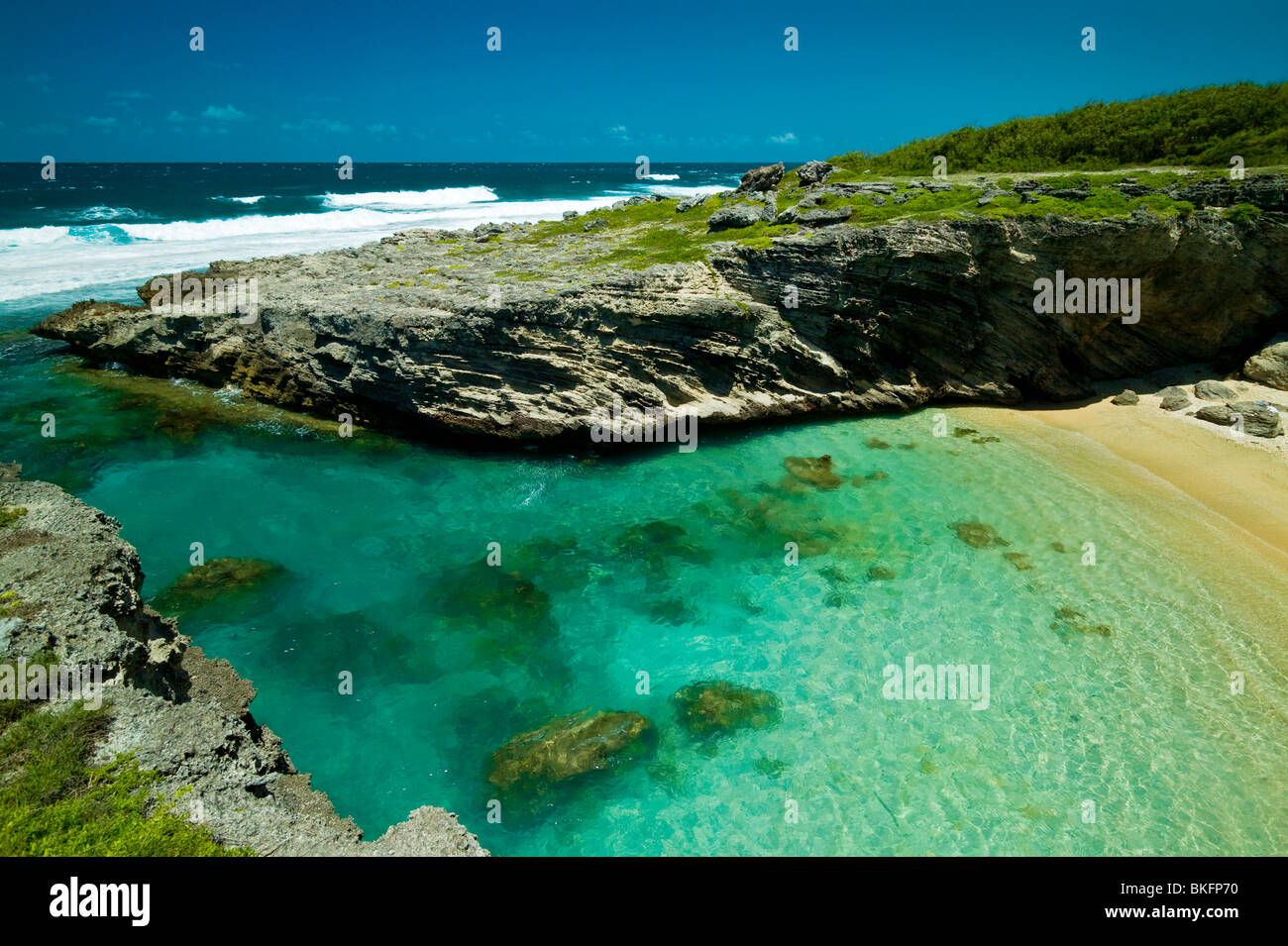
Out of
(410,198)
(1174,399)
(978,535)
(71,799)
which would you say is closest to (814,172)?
(1174,399)

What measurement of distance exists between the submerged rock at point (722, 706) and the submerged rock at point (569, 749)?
761 mm

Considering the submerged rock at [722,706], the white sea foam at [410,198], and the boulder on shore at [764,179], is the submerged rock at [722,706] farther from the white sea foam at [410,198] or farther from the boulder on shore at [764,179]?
the white sea foam at [410,198]

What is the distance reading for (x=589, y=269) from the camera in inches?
807

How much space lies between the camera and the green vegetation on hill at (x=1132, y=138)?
77.1 feet

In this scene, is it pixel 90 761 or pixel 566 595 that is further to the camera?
pixel 566 595

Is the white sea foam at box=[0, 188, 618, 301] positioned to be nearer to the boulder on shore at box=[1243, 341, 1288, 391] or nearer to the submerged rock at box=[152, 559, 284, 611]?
the submerged rock at box=[152, 559, 284, 611]

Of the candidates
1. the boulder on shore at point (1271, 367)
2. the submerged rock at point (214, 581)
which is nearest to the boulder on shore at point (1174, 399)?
the boulder on shore at point (1271, 367)

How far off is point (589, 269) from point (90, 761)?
17.7 metres

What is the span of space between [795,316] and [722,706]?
13664 millimetres

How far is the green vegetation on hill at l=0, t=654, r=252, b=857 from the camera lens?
531cm

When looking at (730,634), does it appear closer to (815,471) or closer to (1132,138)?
(815,471)
